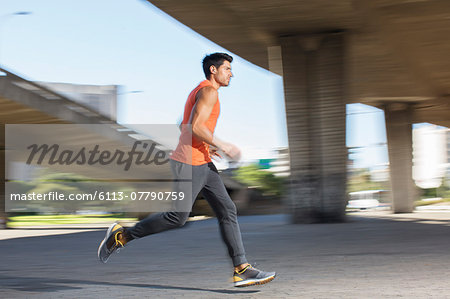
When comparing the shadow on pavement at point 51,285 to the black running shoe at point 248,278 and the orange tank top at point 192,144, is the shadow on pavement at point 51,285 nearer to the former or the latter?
the black running shoe at point 248,278

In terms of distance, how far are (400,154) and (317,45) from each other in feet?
52.2

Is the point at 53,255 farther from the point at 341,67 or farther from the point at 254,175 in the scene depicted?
the point at 254,175

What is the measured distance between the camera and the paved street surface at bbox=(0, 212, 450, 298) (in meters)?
5.14

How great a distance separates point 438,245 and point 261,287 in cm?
465

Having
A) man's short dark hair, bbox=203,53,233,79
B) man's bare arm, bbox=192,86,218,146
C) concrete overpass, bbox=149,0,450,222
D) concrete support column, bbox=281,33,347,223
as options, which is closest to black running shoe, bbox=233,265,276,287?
man's bare arm, bbox=192,86,218,146

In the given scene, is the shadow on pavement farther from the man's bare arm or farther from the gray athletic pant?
the man's bare arm

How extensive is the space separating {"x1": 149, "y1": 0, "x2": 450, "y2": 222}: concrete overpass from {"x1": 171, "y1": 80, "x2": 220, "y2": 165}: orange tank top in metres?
9.14

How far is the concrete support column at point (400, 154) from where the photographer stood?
1227 inches

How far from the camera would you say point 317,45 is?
17.0 meters

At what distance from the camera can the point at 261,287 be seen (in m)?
5.38

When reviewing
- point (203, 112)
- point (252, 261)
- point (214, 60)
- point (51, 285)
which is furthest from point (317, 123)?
point (203, 112)

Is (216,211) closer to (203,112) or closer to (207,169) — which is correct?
(207,169)

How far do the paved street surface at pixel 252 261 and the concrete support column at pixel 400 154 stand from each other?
21.1 m

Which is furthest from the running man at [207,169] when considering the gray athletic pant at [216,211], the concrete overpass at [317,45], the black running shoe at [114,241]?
the concrete overpass at [317,45]
